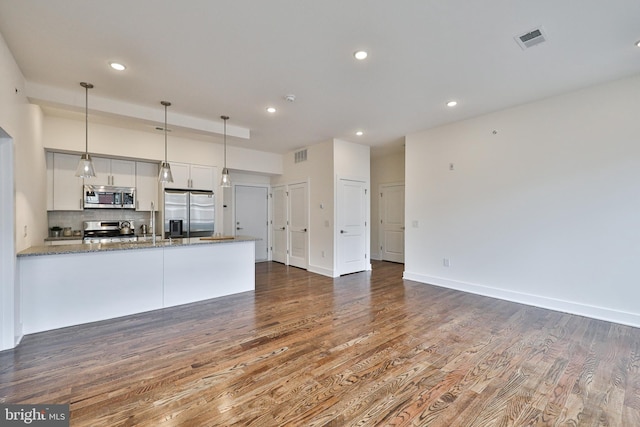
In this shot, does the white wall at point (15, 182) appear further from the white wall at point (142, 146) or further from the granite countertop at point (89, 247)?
the white wall at point (142, 146)

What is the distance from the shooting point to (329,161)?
5.79 metres

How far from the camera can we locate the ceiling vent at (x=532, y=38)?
→ 2.39 m

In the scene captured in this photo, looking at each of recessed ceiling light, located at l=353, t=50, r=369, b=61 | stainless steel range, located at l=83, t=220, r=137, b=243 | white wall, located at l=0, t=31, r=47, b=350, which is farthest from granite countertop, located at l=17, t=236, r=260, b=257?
recessed ceiling light, located at l=353, t=50, r=369, b=61

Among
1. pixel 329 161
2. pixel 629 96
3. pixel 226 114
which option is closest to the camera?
pixel 629 96

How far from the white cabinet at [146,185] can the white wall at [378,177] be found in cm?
535

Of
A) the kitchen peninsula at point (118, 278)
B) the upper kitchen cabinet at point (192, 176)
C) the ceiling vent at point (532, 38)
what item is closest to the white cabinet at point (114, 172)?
the upper kitchen cabinet at point (192, 176)

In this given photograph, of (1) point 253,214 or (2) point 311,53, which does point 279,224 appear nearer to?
(1) point 253,214

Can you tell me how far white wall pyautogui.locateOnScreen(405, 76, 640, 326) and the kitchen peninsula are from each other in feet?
11.8

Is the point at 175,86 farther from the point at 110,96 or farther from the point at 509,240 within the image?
the point at 509,240

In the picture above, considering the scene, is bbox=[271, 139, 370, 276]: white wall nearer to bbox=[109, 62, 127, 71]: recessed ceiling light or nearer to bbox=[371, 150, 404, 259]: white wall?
bbox=[371, 150, 404, 259]: white wall

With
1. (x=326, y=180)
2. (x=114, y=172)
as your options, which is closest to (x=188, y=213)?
(x=114, y=172)

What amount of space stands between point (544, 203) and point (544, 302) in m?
1.35

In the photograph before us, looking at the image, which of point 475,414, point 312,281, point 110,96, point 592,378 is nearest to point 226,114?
point 110,96

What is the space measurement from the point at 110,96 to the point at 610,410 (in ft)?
18.9
